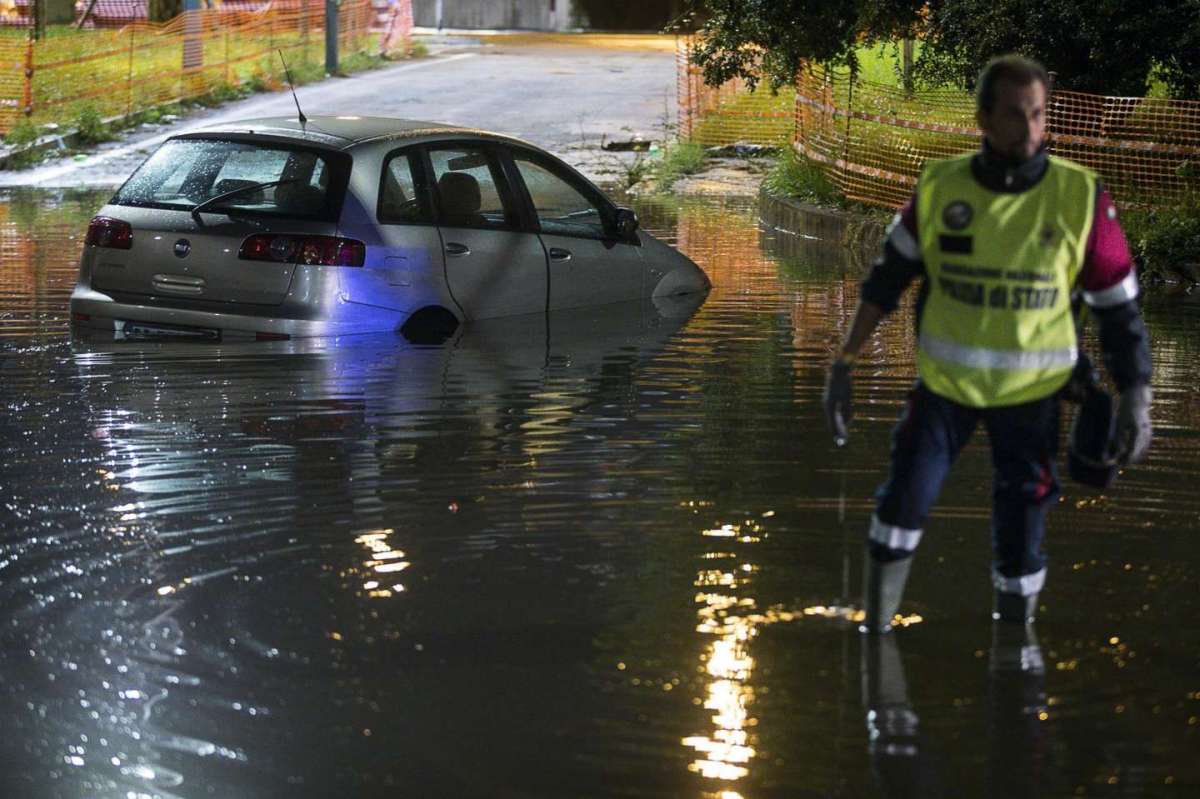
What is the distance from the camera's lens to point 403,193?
37.1ft

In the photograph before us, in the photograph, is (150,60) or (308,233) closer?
(308,233)

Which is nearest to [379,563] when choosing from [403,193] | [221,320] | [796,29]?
[221,320]

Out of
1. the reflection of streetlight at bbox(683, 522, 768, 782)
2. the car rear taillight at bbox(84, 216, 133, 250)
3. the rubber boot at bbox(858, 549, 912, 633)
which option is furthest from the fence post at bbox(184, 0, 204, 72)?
the rubber boot at bbox(858, 549, 912, 633)

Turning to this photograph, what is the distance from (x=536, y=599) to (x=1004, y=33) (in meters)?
11.7

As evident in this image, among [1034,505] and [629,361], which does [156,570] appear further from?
[629,361]

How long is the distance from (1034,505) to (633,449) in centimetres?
312

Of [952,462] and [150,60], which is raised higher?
[150,60]

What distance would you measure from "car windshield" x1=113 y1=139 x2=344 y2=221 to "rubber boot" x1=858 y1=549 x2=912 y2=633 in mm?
5606

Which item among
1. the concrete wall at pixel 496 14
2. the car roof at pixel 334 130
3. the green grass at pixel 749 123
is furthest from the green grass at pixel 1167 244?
the concrete wall at pixel 496 14

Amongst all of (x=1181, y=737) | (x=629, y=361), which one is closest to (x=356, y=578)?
(x=1181, y=737)

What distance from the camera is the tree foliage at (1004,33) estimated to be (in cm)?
1680

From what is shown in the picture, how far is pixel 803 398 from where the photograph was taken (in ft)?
33.3

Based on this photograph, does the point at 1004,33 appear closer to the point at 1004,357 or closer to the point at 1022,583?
the point at 1022,583

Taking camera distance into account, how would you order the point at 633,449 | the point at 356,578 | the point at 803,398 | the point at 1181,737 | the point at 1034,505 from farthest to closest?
the point at 803,398 → the point at 633,449 → the point at 356,578 → the point at 1034,505 → the point at 1181,737
